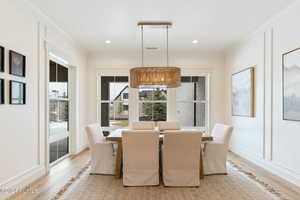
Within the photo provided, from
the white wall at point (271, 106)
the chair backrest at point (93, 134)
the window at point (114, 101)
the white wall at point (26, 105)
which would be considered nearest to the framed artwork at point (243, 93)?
the white wall at point (271, 106)

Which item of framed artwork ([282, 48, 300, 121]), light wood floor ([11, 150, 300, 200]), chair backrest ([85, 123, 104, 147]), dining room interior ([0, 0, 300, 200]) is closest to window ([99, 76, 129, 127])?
dining room interior ([0, 0, 300, 200])

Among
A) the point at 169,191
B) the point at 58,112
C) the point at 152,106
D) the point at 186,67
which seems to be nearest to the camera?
the point at 169,191

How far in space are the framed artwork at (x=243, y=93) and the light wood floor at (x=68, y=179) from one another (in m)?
1.06

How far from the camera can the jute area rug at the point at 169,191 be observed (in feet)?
9.83

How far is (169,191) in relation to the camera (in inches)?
126

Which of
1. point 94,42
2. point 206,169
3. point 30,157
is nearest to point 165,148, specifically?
point 206,169

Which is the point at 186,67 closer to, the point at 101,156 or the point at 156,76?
the point at 156,76

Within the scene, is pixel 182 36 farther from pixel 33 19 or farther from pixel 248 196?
pixel 248 196

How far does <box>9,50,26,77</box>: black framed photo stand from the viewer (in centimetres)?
292

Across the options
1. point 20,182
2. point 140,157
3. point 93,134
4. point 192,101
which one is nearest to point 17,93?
point 20,182

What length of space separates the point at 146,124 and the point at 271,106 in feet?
8.09

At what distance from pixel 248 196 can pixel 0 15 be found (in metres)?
3.74

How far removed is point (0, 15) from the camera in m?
2.75

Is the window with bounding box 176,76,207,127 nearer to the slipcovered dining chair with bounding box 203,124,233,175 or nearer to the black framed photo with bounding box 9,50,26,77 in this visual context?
the slipcovered dining chair with bounding box 203,124,233,175
